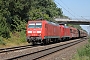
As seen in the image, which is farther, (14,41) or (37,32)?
(14,41)

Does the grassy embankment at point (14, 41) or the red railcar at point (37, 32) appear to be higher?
the red railcar at point (37, 32)

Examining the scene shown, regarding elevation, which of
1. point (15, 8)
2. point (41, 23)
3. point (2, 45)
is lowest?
point (2, 45)

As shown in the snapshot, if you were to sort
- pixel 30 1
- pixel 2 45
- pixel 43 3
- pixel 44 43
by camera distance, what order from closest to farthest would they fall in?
pixel 2 45 < pixel 44 43 < pixel 30 1 < pixel 43 3

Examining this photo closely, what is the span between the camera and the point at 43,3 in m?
92.4

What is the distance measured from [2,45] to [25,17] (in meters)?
20.3

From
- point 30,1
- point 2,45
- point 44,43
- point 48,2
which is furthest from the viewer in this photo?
point 48,2

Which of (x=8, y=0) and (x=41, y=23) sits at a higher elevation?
(x=8, y=0)

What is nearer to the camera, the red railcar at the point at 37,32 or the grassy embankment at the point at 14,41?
the grassy embankment at the point at 14,41

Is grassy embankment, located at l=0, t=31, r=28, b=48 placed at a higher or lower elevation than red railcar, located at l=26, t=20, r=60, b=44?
lower

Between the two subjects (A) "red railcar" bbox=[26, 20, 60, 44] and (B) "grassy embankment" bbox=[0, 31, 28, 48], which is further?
(A) "red railcar" bbox=[26, 20, 60, 44]

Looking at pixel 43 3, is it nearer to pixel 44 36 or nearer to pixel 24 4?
pixel 24 4

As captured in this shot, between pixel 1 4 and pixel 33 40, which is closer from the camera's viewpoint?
pixel 33 40

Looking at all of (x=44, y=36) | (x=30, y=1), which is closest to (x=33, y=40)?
(x=44, y=36)

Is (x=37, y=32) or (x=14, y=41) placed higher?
(x=37, y=32)
